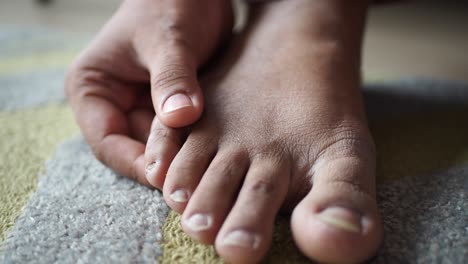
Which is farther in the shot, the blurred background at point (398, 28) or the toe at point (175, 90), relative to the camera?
the blurred background at point (398, 28)

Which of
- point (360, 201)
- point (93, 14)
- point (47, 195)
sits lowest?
point (93, 14)

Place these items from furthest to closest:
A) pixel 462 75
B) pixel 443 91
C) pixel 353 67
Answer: pixel 462 75, pixel 443 91, pixel 353 67

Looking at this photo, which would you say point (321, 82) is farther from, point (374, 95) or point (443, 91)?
point (443, 91)

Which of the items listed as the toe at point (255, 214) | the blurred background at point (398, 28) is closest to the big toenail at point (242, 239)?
the toe at point (255, 214)

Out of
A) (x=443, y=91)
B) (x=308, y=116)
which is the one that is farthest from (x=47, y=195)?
(x=443, y=91)

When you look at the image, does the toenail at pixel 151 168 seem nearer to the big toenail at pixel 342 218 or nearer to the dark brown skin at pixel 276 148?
the dark brown skin at pixel 276 148

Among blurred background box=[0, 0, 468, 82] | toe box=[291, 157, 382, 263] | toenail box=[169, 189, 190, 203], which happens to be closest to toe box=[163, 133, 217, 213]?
toenail box=[169, 189, 190, 203]
